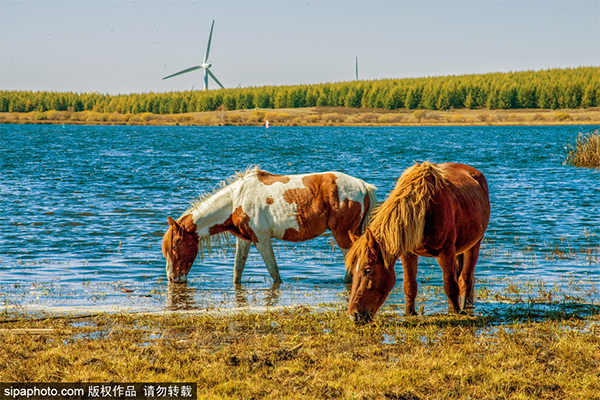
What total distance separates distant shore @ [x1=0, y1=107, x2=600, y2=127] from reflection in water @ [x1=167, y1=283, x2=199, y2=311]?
136 meters

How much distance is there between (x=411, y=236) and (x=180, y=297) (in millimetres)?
3987

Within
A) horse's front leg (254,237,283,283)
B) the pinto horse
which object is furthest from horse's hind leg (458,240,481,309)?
horse's front leg (254,237,283,283)

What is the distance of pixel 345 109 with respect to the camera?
179875 mm

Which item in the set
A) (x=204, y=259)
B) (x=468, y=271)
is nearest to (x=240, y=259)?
(x=204, y=259)

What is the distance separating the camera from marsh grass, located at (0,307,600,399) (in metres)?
Result: 4.87

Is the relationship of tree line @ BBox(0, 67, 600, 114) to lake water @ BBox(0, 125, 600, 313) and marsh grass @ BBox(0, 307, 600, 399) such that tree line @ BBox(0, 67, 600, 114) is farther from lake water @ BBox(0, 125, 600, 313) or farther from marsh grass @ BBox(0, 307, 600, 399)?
marsh grass @ BBox(0, 307, 600, 399)

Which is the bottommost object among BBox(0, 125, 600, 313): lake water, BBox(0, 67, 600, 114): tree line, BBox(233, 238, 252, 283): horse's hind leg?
BBox(0, 125, 600, 313): lake water

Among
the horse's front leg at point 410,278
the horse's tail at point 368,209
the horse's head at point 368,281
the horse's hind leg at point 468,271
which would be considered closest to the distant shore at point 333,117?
the horse's tail at point 368,209

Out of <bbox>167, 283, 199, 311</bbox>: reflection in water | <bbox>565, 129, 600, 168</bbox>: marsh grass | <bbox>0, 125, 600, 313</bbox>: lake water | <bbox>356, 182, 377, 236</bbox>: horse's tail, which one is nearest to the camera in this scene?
<bbox>167, 283, 199, 311</bbox>: reflection in water

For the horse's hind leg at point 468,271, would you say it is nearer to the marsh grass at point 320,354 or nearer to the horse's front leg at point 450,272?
the horse's front leg at point 450,272

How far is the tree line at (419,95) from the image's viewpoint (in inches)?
6112

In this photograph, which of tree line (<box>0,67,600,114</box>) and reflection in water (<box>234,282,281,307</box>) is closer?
reflection in water (<box>234,282,281,307</box>)

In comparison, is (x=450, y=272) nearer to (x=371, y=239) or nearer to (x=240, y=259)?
(x=371, y=239)

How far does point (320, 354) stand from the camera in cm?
572
